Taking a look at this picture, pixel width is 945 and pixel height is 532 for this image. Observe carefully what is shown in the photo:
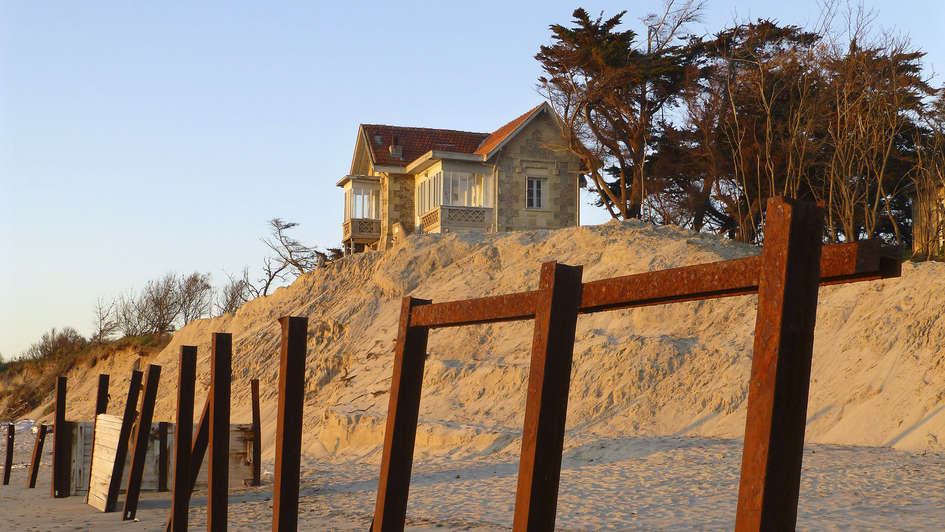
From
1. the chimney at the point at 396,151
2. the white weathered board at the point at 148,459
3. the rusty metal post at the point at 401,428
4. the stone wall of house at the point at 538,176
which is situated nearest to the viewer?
the rusty metal post at the point at 401,428

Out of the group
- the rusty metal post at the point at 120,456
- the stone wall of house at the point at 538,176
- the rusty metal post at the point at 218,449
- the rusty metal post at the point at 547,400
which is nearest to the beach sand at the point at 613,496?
the rusty metal post at the point at 120,456

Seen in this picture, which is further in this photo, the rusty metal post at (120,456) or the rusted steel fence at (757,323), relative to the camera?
the rusty metal post at (120,456)

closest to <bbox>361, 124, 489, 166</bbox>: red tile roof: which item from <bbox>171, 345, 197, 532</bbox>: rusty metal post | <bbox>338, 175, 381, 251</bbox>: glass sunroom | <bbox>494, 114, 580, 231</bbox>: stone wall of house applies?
<bbox>338, 175, 381, 251</bbox>: glass sunroom

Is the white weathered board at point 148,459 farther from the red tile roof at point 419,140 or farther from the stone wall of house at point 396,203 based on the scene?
the red tile roof at point 419,140

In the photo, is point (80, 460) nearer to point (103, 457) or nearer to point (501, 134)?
point (103, 457)

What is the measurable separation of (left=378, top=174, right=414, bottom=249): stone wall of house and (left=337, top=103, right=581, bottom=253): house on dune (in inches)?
1.7

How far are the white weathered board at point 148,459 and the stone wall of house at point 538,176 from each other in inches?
889

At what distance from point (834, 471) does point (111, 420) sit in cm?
1106

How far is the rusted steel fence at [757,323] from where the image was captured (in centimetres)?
329

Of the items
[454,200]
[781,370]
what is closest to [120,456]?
[781,370]

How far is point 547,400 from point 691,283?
1066 mm

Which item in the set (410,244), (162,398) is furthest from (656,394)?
(162,398)

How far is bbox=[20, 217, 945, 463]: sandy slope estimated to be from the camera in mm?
17000

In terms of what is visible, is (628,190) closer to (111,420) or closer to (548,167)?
(548,167)
